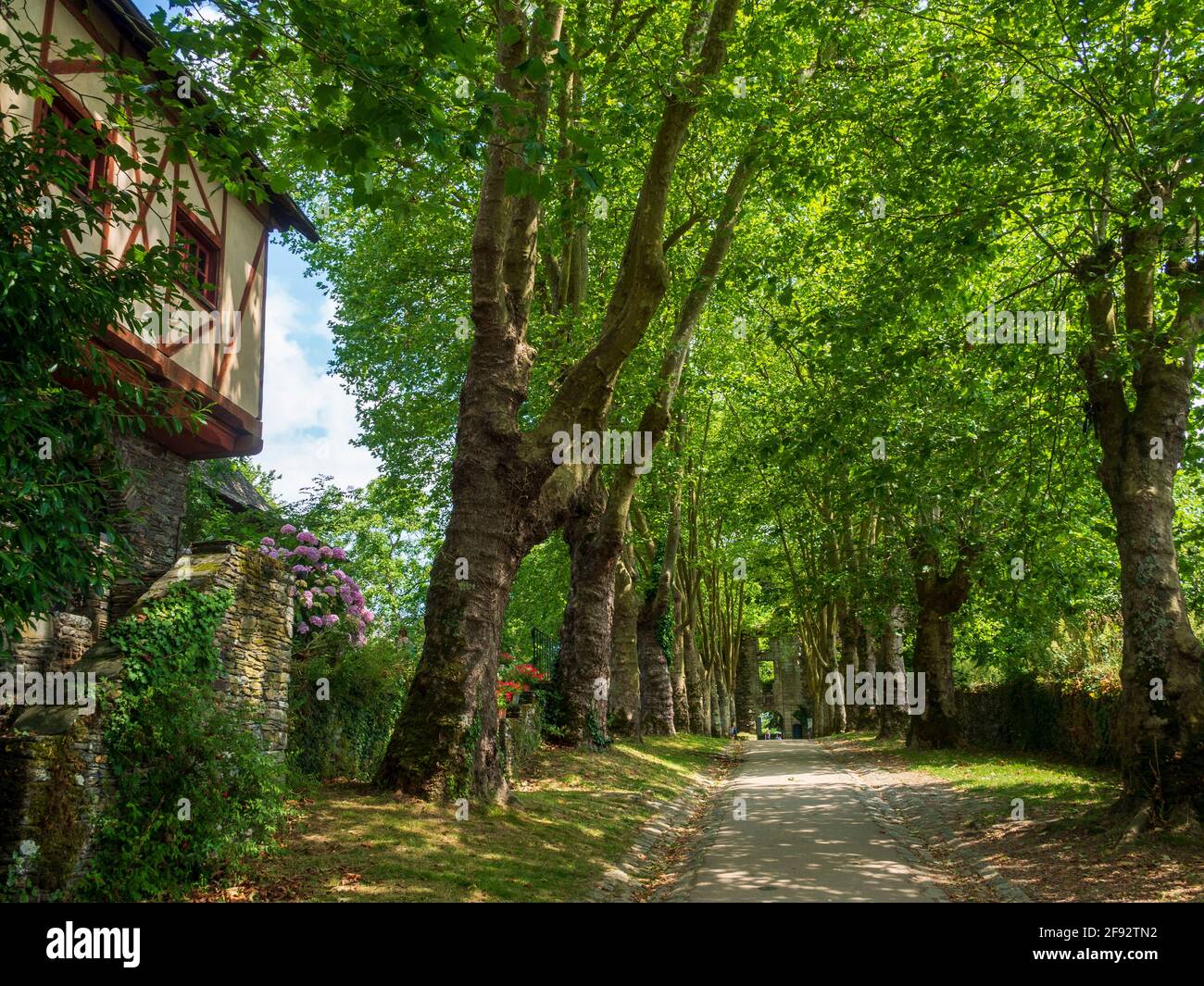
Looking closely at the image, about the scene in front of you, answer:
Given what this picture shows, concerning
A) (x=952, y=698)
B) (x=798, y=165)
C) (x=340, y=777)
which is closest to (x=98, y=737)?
(x=340, y=777)

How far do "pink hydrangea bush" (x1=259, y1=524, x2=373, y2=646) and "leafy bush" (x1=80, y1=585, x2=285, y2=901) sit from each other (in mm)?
4131

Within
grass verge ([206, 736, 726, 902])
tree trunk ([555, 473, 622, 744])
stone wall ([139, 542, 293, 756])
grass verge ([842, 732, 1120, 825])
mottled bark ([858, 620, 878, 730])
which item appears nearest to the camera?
grass verge ([206, 736, 726, 902])

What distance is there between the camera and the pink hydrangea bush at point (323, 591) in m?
12.5

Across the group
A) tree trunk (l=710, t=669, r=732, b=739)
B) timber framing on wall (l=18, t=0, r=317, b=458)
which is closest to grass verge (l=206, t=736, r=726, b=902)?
timber framing on wall (l=18, t=0, r=317, b=458)

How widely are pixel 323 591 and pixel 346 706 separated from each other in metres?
1.54

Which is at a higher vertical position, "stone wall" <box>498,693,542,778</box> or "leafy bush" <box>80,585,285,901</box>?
"leafy bush" <box>80,585,285,901</box>

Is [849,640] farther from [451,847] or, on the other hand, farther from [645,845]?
[451,847]

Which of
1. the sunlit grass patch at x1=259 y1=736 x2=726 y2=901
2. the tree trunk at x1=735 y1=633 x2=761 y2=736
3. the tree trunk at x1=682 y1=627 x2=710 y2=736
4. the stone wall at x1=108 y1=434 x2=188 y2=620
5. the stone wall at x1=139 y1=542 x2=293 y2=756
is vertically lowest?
the tree trunk at x1=735 y1=633 x2=761 y2=736

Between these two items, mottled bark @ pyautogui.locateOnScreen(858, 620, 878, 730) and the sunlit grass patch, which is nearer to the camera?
the sunlit grass patch

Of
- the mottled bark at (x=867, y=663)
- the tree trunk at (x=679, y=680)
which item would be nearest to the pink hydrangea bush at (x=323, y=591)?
the mottled bark at (x=867, y=663)

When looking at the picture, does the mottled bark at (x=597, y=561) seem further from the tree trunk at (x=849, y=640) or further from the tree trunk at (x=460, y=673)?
the tree trunk at (x=849, y=640)

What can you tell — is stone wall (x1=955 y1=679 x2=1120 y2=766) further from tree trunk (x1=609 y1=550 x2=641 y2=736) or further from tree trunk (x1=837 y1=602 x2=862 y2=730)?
tree trunk (x1=609 y1=550 x2=641 y2=736)

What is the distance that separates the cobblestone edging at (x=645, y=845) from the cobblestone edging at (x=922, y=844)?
261cm

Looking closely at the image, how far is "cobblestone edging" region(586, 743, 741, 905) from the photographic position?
843cm
